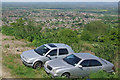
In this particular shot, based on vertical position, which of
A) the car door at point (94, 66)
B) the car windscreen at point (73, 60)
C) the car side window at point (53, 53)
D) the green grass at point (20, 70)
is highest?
the car side window at point (53, 53)

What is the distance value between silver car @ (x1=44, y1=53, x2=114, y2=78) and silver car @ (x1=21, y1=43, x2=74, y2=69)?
860 mm

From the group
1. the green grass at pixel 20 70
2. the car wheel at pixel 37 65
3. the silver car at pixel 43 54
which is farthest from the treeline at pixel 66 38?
the car wheel at pixel 37 65

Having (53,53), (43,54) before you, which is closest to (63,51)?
(53,53)

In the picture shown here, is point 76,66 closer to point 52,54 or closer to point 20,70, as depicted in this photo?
point 52,54

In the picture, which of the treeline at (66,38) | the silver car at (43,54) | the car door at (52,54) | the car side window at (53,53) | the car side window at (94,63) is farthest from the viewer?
the treeline at (66,38)

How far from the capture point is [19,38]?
16.0 meters

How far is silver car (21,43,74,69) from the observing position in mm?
8641

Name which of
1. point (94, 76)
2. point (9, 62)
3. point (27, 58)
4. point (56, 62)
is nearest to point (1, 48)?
point (9, 62)

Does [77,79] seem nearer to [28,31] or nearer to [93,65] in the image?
[93,65]

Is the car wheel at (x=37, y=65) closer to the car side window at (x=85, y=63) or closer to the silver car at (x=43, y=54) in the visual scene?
the silver car at (x=43, y=54)

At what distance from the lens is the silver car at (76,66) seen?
743cm

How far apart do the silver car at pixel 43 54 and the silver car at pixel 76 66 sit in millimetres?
860

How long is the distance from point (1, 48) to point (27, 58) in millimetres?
3973

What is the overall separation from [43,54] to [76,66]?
2.00 meters
